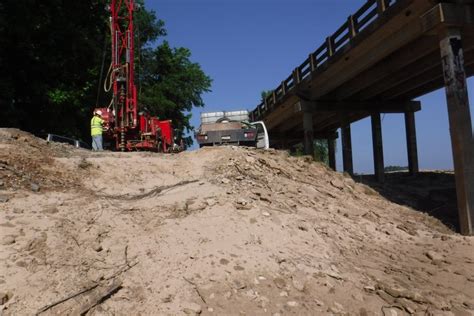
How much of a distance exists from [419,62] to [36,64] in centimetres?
1631

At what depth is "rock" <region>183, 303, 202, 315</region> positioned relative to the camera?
4.94 metres

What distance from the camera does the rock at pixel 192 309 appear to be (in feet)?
16.2

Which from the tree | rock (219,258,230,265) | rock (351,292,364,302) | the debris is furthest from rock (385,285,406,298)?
the tree

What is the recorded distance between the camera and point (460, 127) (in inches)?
460

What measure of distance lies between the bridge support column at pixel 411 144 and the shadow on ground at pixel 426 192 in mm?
549

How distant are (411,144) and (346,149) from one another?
11.7ft

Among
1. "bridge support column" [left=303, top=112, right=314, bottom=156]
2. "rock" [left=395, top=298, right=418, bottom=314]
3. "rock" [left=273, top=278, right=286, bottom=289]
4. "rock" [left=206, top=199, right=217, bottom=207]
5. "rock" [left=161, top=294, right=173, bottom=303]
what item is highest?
"bridge support column" [left=303, top=112, right=314, bottom=156]

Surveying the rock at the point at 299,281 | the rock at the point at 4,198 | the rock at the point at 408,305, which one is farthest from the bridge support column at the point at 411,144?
the rock at the point at 4,198

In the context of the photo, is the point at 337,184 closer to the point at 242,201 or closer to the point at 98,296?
the point at 242,201

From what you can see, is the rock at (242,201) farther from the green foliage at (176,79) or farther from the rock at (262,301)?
the green foliage at (176,79)

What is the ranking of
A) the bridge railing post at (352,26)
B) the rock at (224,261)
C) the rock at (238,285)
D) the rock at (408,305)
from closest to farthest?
the rock at (238,285), the rock at (408,305), the rock at (224,261), the bridge railing post at (352,26)

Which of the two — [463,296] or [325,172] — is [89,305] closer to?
[463,296]

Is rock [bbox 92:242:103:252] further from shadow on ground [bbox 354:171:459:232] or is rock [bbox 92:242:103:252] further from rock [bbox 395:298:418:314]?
shadow on ground [bbox 354:171:459:232]

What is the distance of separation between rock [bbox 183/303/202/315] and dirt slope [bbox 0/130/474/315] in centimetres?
2
